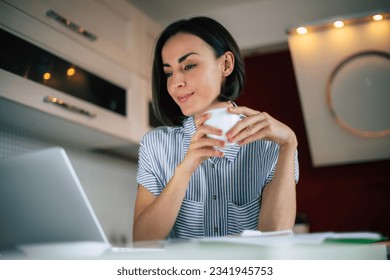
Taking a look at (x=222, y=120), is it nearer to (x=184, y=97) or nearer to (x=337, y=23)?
(x=184, y=97)

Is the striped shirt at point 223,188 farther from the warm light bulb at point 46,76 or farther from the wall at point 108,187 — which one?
the wall at point 108,187

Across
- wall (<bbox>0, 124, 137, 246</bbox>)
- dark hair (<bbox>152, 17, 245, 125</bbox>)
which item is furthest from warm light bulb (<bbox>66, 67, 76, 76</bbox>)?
dark hair (<bbox>152, 17, 245, 125</bbox>)

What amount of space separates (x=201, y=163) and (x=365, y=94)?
32.7 inches

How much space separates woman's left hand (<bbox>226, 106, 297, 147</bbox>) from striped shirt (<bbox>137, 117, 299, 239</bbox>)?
0.41ft

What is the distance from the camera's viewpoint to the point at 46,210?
63 centimetres

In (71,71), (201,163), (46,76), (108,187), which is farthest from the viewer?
(108,187)

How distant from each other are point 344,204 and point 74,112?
105 cm

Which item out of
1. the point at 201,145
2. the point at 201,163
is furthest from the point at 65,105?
the point at 201,145

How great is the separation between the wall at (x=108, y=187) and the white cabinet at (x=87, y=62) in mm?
76

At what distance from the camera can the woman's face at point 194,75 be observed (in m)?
0.92

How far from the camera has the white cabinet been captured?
123cm
